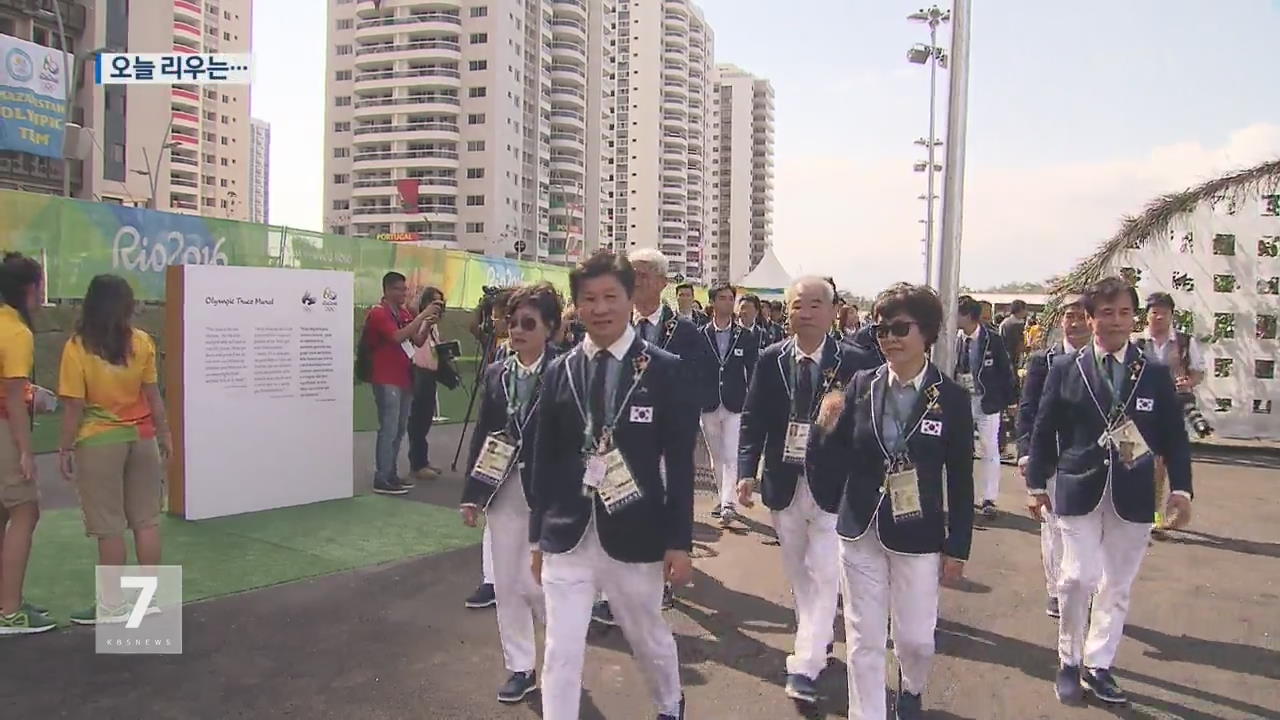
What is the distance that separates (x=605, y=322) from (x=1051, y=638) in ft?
11.5

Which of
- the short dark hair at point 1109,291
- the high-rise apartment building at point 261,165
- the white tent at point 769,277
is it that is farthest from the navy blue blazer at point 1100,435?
the high-rise apartment building at point 261,165

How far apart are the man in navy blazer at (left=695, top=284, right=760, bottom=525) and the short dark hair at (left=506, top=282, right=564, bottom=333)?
3.49 metres

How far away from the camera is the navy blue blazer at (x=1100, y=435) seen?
4.31 meters

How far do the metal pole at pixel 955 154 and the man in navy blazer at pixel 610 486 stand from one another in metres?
5.90

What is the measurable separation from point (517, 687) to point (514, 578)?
473 mm

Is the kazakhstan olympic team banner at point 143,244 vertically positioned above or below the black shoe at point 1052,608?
above

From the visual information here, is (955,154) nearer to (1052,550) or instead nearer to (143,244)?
(1052,550)

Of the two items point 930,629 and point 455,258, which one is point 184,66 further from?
point 930,629

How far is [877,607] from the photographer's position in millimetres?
3641

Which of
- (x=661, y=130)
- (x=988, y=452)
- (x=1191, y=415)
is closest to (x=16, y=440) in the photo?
(x=988, y=452)

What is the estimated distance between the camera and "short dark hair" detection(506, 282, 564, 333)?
4441 millimetres

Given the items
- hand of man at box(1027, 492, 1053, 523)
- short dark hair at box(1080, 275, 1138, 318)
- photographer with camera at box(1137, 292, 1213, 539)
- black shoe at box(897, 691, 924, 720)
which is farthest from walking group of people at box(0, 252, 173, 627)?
photographer with camera at box(1137, 292, 1213, 539)

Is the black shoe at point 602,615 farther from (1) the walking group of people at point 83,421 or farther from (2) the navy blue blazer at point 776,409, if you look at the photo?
(1) the walking group of people at point 83,421

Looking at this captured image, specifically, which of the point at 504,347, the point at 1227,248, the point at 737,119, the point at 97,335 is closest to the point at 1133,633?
the point at 504,347
